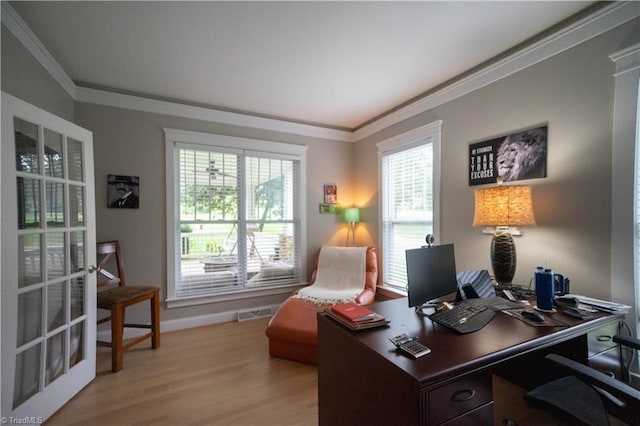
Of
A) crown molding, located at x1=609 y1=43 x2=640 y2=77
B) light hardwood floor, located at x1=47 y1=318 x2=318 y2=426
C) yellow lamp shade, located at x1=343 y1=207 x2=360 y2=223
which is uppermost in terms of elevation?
crown molding, located at x1=609 y1=43 x2=640 y2=77

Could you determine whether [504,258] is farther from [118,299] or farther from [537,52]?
[118,299]

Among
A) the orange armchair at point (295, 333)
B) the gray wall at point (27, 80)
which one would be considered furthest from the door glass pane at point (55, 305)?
the orange armchair at point (295, 333)

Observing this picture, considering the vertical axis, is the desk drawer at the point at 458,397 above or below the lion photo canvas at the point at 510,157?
below

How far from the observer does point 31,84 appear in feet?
6.52

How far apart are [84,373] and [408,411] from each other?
247 cm

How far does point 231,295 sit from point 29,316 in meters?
1.88

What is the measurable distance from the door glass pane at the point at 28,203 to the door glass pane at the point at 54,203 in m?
0.07

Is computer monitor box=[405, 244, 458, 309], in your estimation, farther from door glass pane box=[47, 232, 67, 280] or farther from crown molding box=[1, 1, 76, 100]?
crown molding box=[1, 1, 76, 100]

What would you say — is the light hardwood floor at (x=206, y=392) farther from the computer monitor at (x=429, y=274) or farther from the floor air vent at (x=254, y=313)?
the computer monitor at (x=429, y=274)

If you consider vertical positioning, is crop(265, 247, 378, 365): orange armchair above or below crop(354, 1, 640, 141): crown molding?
below

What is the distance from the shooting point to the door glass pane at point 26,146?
1.62 m

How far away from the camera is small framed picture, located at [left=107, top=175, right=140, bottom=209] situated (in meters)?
2.81

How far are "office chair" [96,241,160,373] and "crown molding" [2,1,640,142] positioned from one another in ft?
5.01

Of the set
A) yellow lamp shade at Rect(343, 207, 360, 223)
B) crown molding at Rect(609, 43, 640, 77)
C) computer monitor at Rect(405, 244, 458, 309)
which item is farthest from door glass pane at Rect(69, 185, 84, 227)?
crown molding at Rect(609, 43, 640, 77)
